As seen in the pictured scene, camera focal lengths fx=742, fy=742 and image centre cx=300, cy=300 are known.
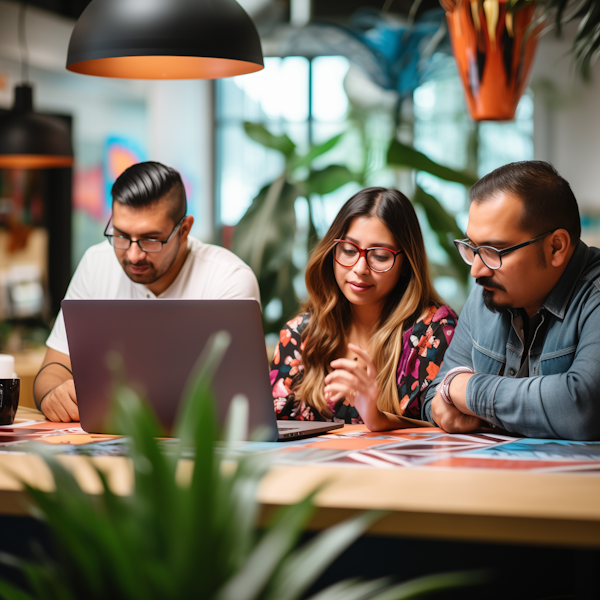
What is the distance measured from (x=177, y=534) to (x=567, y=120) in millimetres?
6465

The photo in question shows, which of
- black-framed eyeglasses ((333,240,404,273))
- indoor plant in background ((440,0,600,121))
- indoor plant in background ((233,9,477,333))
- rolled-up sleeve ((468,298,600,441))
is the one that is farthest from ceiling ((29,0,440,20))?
rolled-up sleeve ((468,298,600,441))

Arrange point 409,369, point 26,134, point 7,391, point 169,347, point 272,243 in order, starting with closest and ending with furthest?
point 169,347 → point 7,391 → point 409,369 → point 26,134 → point 272,243

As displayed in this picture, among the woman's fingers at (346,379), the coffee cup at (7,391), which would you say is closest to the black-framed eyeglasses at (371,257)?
the woman's fingers at (346,379)

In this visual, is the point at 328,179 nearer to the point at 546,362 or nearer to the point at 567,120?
the point at 546,362

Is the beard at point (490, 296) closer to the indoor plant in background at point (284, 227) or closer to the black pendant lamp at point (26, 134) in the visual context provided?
the indoor plant in background at point (284, 227)

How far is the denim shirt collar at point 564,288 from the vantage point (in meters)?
1.63

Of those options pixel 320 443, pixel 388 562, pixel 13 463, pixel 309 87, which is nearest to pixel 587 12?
pixel 320 443

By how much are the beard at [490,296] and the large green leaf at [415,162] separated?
2.08 meters

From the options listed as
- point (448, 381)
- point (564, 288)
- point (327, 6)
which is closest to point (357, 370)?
point (448, 381)

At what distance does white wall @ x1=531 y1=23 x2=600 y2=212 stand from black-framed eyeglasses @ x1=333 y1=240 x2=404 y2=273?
181 inches

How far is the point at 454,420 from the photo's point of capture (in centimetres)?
160

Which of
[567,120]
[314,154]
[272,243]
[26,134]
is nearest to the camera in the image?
[26,134]

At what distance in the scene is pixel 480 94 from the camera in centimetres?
249

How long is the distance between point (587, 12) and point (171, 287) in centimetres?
159
